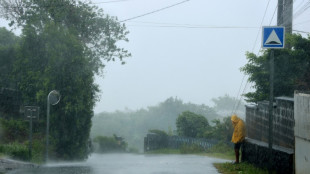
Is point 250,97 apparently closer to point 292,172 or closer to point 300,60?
point 300,60

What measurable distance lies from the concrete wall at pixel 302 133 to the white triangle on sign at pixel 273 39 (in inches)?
61.8

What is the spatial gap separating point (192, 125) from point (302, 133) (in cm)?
3365

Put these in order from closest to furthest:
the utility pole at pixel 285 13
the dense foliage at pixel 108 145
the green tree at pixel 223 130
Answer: the utility pole at pixel 285 13 → the green tree at pixel 223 130 → the dense foliage at pixel 108 145

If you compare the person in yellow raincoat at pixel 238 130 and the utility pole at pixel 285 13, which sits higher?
the utility pole at pixel 285 13

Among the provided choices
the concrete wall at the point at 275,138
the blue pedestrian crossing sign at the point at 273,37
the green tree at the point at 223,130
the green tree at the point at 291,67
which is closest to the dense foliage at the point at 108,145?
the green tree at the point at 223,130

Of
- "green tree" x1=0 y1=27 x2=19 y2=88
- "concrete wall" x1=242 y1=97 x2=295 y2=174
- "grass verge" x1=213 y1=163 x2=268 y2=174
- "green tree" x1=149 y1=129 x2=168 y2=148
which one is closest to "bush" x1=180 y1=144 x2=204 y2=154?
"green tree" x1=149 y1=129 x2=168 y2=148

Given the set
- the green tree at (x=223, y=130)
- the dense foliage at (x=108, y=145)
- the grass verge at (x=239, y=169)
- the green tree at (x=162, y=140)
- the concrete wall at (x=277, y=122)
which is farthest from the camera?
the dense foliage at (x=108, y=145)

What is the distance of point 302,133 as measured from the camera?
851cm

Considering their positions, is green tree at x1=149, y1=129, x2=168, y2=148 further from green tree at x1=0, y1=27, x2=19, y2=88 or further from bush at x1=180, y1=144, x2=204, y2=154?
green tree at x1=0, y1=27, x2=19, y2=88

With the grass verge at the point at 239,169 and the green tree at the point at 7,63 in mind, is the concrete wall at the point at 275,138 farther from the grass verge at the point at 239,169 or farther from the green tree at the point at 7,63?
the green tree at the point at 7,63

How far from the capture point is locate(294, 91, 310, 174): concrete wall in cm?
815

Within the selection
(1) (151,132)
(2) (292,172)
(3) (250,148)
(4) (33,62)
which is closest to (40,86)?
(4) (33,62)

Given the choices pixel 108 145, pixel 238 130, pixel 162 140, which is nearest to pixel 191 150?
pixel 162 140

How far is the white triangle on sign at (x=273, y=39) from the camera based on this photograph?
10.1 m
